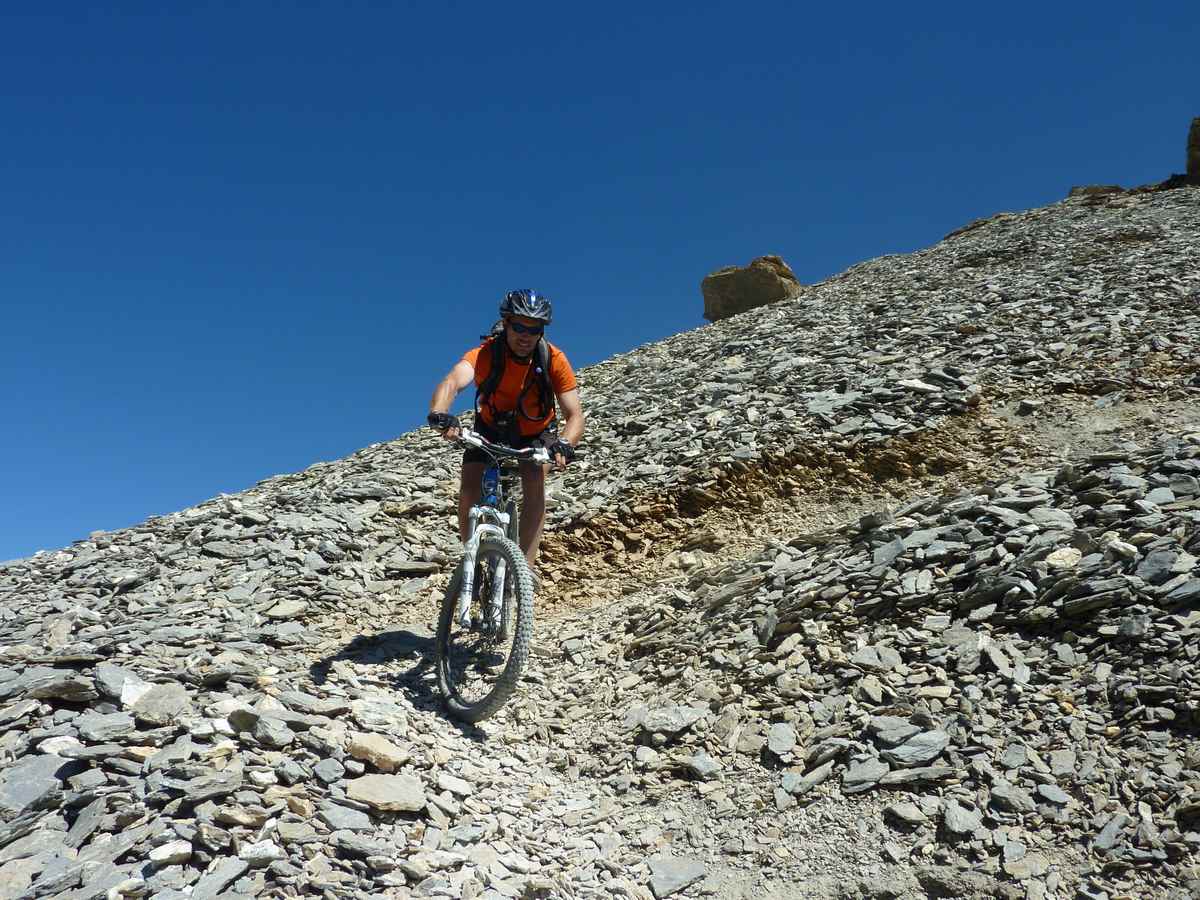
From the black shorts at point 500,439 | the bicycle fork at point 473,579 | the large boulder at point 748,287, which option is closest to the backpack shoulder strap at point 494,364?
the black shorts at point 500,439

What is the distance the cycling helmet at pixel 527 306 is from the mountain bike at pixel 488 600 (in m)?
1.02

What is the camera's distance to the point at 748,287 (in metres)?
38.9

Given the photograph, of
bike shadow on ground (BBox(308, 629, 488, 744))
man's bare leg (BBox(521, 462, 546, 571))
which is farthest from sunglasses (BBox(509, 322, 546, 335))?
bike shadow on ground (BBox(308, 629, 488, 744))

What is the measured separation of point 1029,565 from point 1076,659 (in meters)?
1.01

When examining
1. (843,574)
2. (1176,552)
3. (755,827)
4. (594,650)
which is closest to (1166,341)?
(1176,552)

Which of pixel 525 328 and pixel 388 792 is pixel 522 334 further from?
pixel 388 792

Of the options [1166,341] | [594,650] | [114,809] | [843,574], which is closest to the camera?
[114,809]

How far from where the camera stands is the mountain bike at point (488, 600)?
5.37 meters

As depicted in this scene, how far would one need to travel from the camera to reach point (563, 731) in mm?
5797

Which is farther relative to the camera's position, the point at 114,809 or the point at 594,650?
the point at 594,650

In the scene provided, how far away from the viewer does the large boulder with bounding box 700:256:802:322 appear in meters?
38.5

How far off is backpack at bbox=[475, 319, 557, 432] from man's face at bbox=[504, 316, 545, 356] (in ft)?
0.29

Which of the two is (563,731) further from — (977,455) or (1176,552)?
(977,455)

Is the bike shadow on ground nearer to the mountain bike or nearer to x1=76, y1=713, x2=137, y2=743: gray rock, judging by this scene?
the mountain bike
